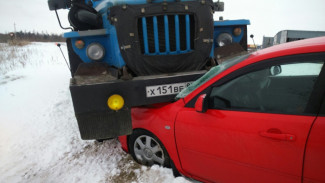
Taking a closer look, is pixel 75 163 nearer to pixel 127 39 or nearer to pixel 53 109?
pixel 127 39

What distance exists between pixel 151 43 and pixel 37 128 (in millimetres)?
3251

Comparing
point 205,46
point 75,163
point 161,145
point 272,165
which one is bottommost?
point 75,163

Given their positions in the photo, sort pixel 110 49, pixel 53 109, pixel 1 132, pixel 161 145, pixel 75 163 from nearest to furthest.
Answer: pixel 161 145, pixel 75 163, pixel 110 49, pixel 1 132, pixel 53 109

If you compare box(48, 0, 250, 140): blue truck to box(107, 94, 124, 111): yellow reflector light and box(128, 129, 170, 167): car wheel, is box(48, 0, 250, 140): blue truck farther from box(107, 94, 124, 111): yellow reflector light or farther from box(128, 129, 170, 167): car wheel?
box(128, 129, 170, 167): car wheel

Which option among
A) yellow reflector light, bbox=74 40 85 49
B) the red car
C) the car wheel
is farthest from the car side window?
yellow reflector light, bbox=74 40 85 49

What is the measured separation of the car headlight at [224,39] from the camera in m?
3.33

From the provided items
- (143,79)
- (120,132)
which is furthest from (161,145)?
(143,79)

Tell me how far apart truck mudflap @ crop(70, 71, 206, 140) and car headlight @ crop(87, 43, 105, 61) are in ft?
2.23

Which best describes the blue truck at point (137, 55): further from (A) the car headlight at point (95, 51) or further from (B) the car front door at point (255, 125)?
(B) the car front door at point (255, 125)

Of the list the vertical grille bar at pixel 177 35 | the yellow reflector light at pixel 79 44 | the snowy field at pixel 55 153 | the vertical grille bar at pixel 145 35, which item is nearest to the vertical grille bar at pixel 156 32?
the vertical grille bar at pixel 145 35

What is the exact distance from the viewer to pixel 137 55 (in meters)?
2.73

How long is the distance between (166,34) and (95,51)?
120cm

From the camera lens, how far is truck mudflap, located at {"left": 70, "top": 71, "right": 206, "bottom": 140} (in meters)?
2.35

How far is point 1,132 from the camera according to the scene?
4039mm
